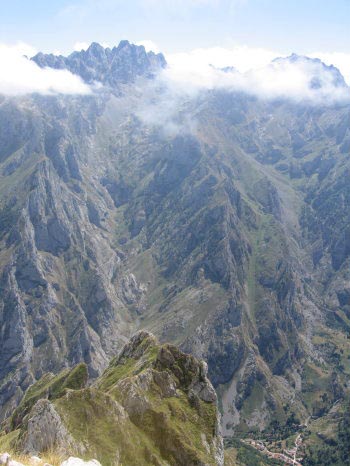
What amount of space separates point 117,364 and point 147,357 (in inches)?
1120

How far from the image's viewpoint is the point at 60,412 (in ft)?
330

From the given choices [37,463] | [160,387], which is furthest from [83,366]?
[37,463]

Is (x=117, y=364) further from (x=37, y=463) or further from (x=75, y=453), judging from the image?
(x=37, y=463)

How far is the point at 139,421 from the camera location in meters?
116

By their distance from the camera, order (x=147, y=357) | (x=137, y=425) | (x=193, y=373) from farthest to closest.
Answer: (x=147, y=357), (x=193, y=373), (x=137, y=425)

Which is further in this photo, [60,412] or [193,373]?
[193,373]

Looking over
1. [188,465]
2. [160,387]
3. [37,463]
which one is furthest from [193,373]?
[37,463]

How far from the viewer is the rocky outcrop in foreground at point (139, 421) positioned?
91750mm

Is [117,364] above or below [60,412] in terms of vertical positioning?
below

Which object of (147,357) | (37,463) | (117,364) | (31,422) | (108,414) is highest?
(37,463)

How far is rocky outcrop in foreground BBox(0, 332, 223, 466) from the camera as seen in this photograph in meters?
91.8

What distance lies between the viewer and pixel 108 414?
4220 inches

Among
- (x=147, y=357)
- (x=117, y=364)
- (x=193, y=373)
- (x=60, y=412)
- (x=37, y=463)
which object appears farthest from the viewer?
(x=117, y=364)

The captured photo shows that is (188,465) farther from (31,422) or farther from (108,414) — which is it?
(31,422)
